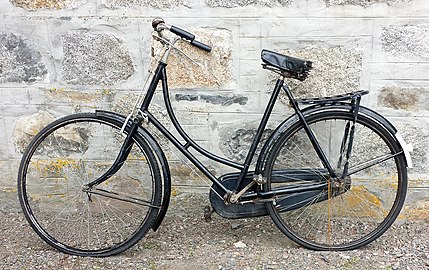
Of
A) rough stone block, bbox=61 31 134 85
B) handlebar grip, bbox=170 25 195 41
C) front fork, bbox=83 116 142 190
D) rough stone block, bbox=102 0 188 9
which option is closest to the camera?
handlebar grip, bbox=170 25 195 41

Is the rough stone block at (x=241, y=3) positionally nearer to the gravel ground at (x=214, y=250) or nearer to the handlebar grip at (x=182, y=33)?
the handlebar grip at (x=182, y=33)

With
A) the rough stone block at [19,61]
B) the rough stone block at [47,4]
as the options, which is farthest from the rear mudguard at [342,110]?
the rough stone block at [19,61]

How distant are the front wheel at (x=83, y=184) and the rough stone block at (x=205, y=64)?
21.3 inches

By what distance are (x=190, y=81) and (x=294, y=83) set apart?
0.64 meters

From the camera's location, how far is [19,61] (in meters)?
3.79

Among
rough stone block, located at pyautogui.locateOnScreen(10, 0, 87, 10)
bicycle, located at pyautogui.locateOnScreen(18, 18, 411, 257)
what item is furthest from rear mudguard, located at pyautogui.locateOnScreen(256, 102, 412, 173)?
rough stone block, located at pyautogui.locateOnScreen(10, 0, 87, 10)

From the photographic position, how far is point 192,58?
3646 millimetres

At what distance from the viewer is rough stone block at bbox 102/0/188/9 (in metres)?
3.54

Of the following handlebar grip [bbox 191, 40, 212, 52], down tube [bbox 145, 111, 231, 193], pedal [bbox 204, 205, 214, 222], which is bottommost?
pedal [bbox 204, 205, 214, 222]

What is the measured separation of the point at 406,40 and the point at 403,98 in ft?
1.15

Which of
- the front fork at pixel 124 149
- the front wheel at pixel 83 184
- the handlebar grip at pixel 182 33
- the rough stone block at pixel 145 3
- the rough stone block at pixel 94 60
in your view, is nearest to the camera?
the handlebar grip at pixel 182 33

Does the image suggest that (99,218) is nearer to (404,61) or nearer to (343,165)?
(343,165)

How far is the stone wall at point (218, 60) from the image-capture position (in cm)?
348

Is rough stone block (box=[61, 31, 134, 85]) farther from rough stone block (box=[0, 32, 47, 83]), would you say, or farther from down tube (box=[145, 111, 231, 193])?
down tube (box=[145, 111, 231, 193])
